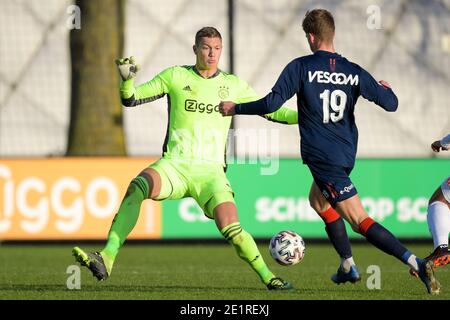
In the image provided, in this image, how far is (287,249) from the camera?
35.8 ft

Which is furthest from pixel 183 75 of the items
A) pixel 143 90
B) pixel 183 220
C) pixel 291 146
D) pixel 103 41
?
pixel 291 146

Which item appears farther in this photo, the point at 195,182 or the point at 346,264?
the point at 346,264

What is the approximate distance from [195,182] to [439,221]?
2.18 metres

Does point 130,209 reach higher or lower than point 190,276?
higher

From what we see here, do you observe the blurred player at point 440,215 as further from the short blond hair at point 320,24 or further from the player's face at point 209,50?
the player's face at point 209,50

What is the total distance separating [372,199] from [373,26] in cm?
1090

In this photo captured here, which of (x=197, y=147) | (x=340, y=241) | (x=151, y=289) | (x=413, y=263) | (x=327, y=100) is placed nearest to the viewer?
(x=413, y=263)


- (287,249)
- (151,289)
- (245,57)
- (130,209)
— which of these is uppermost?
(245,57)

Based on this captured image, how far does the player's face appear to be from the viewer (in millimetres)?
10625

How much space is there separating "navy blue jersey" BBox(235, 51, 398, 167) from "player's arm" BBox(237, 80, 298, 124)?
0.60 meters

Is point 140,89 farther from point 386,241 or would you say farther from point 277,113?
point 386,241

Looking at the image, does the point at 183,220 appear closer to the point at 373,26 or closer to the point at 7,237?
the point at 7,237

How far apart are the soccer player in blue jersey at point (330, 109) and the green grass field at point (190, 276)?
0.64 m

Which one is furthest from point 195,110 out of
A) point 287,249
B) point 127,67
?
point 287,249
